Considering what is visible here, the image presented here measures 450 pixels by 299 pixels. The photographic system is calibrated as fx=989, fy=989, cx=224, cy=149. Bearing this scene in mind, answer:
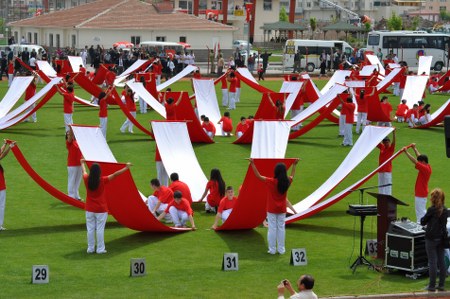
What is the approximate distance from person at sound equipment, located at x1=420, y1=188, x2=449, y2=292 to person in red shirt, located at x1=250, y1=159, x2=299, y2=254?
2631 millimetres

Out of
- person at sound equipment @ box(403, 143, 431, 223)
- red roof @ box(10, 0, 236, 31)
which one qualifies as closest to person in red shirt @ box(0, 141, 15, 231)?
person at sound equipment @ box(403, 143, 431, 223)

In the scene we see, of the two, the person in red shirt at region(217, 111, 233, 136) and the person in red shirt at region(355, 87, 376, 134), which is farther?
the person in red shirt at region(217, 111, 233, 136)

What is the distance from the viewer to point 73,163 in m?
19.1

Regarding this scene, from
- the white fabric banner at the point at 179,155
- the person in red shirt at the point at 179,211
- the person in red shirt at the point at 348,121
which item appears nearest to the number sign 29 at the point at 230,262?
the person in red shirt at the point at 179,211

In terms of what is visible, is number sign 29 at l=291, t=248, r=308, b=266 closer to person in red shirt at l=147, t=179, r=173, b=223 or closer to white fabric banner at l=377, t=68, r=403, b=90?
person in red shirt at l=147, t=179, r=173, b=223

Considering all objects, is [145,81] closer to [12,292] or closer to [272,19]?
[12,292]

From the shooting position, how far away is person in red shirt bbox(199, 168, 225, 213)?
59.7ft

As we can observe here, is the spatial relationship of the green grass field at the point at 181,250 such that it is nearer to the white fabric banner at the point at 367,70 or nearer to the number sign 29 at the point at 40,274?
the number sign 29 at the point at 40,274

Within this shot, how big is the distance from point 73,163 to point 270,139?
172 inches

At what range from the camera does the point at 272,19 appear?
9925cm

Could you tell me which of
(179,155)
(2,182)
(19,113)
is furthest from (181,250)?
(19,113)

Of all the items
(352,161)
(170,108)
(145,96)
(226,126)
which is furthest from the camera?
(145,96)

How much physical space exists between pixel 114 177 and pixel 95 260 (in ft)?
4.66

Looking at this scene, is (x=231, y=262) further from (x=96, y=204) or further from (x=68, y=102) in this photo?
(x=68, y=102)
